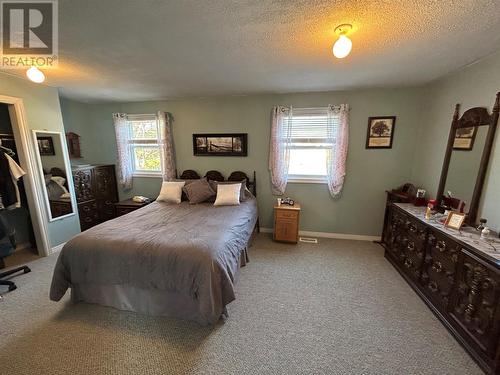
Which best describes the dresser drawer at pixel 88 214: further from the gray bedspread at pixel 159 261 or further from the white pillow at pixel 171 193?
the gray bedspread at pixel 159 261

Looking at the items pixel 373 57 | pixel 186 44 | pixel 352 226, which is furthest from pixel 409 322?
pixel 186 44

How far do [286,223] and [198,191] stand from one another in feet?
5.14

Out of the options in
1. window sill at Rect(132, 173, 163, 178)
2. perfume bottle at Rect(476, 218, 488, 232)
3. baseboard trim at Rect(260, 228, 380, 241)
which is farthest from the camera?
window sill at Rect(132, 173, 163, 178)

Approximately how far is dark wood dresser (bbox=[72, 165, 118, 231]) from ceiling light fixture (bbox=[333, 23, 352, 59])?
424cm

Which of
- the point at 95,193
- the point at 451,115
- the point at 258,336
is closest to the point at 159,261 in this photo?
the point at 258,336

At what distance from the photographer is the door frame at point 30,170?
8.66 feet

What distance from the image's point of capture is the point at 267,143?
142 inches

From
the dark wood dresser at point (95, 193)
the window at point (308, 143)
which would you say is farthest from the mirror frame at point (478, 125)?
the dark wood dresser at point (95, 193)

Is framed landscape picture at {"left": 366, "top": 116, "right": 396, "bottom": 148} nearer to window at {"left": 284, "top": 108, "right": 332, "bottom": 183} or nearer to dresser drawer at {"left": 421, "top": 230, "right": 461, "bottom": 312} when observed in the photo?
window at {"left": 284, "top": 108, "right": 332, "bottom": 183}

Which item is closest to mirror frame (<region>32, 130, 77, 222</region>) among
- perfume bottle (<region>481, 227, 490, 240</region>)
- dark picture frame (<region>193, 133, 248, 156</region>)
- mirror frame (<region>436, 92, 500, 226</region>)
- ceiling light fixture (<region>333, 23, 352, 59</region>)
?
dark picture frame (<region>193, 133, 248, 156</region>)

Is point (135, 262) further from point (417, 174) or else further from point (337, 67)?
point (417, 174)

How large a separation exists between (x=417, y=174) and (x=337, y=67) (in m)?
2.11

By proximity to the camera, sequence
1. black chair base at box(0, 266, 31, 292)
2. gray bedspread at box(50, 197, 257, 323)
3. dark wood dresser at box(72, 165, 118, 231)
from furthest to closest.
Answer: dark wood dresser at box(72, 165, 118, 231) → black chair base at box(0, 266, 31, 292) → gray bedspread at box(50, 197, 257, 323)

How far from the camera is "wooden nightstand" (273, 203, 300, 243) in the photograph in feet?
10.7
